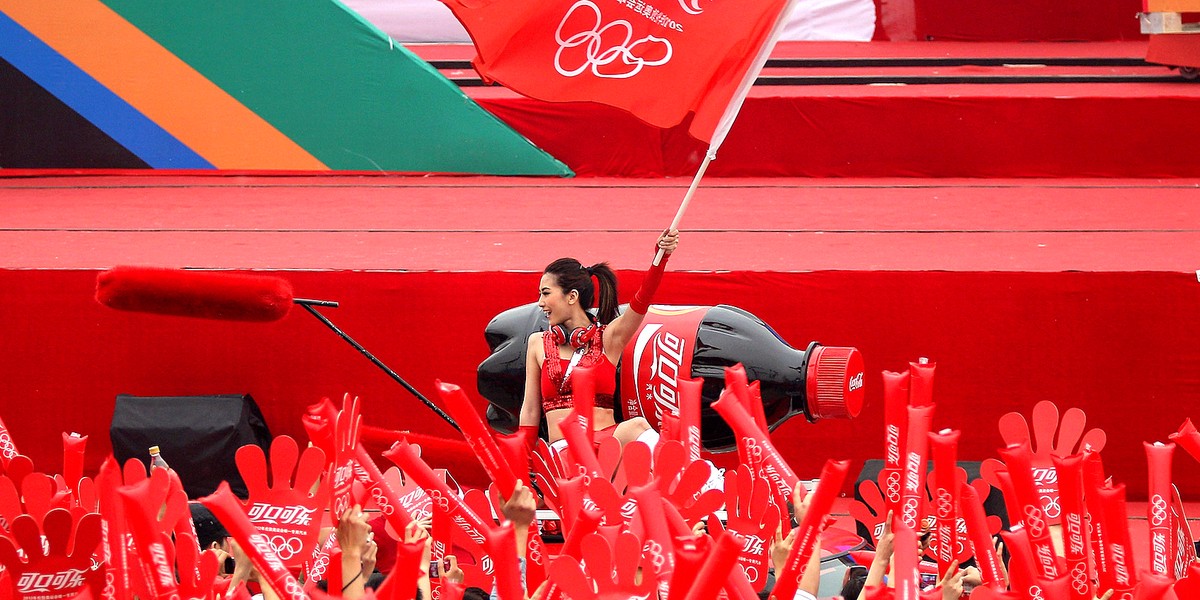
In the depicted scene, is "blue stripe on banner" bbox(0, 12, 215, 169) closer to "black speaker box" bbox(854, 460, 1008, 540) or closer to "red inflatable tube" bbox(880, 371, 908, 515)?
"black speaker box" bbox(854, 460, 1008, 540)

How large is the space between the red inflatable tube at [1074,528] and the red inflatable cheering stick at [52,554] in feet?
4.92

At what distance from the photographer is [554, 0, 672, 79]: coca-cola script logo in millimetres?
3594

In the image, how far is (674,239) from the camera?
3.68 meters

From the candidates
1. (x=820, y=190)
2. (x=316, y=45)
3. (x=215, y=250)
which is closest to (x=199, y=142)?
(x=316, y=45)

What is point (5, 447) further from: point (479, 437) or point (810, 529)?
point (810, 529)

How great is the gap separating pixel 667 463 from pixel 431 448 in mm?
2207

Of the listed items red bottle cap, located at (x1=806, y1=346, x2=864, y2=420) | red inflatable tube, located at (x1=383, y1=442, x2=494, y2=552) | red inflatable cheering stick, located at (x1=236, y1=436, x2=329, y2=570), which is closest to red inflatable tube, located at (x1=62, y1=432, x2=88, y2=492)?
red inflatable cheering stick, located at (x1=236, y1=436, x2=329, y2=570)

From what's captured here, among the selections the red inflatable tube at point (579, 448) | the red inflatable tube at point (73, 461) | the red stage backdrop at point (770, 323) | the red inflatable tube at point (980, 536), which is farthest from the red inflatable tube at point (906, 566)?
the red stage backdrop at point (770, 323)

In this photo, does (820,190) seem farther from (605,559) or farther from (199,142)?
(605,559)

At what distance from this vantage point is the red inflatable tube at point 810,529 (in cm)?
205

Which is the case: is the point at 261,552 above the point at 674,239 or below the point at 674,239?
below

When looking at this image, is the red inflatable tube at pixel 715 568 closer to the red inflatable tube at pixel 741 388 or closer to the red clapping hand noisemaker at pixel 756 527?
the red clapping hand noisemaker at pixel 756 527

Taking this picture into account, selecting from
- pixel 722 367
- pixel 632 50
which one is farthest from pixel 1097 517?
pixel 632 50

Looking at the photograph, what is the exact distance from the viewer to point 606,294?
13.2 feet
